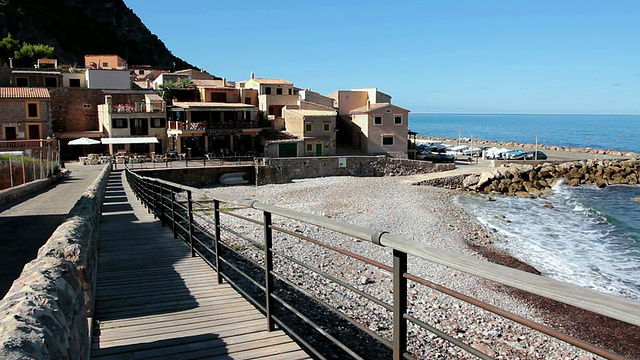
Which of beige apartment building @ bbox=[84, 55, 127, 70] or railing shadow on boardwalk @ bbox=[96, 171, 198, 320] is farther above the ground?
beige apartment building @ bbox=[84, 55, 127, 70]

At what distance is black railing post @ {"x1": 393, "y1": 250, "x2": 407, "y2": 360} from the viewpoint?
2865 mm

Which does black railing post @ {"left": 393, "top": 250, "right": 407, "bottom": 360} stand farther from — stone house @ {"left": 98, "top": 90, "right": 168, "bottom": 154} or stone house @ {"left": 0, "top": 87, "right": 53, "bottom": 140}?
stone house @ {"left": 0, "top": 87, "right": 53, "bottom": 140}

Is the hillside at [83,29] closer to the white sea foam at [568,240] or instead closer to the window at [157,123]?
the window at [157,123]

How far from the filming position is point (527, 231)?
1059 inches

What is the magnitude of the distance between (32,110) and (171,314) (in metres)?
44.7

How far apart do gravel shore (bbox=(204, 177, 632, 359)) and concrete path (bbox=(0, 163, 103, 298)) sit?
5.79 metres

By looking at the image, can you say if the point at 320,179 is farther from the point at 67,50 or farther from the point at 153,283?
the point at 67,50

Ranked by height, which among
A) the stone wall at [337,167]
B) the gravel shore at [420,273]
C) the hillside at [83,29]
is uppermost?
the hillside at [83,29]

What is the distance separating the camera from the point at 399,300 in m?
2.92

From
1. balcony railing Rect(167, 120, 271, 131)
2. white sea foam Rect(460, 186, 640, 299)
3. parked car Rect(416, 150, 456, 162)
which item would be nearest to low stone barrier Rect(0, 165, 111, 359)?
white sea foam Rect(460, 186, 640, 299)

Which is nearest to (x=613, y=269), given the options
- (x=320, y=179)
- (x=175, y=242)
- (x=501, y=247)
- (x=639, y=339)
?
(x=501, y=247)

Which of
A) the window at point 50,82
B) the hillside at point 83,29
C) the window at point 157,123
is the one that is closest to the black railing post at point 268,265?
the window at point 157,123

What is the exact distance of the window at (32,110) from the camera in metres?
43.1

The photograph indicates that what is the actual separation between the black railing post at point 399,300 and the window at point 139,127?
45.8 metres
